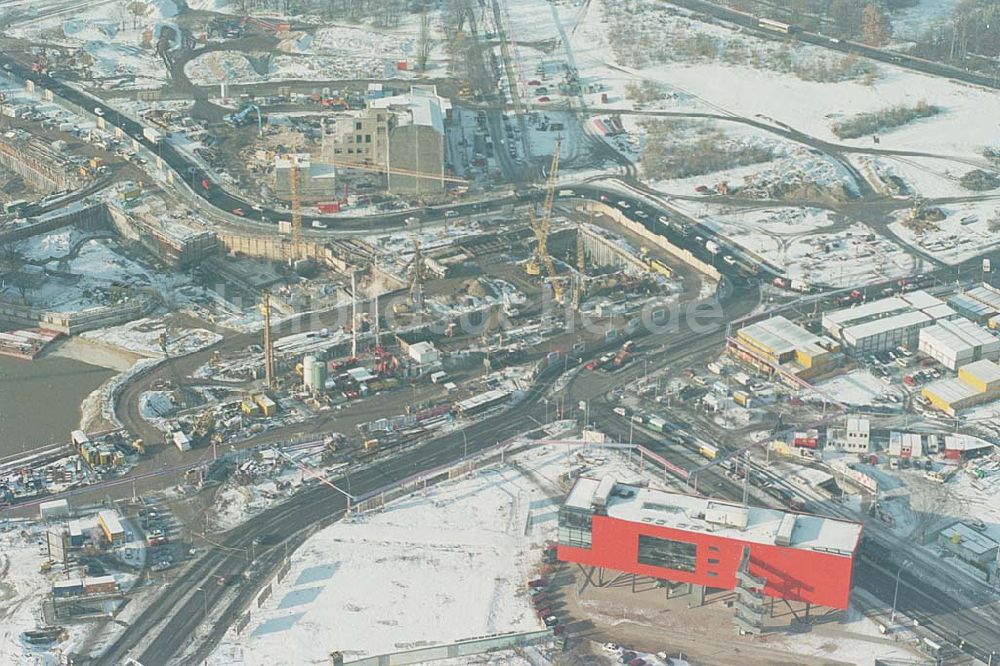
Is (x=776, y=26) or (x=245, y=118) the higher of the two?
(x=776, y=26)

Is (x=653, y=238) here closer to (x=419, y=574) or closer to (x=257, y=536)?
(x=419, y=574)

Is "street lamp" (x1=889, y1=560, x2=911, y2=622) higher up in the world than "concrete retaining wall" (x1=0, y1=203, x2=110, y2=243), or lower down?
lower down

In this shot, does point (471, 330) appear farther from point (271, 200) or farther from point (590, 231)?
point (271, 200)

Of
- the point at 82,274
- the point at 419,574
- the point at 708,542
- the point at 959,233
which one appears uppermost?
the point at 959,233

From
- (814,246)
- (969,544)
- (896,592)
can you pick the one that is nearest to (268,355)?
(896,592)

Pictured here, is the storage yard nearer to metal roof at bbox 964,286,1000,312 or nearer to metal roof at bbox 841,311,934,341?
metal roof at bbox 964,286,1000,312

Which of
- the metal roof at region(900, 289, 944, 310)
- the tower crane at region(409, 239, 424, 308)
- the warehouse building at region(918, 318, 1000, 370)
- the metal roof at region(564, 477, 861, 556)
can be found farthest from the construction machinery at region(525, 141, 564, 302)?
the metal roof at region(564, 477, 861, 556)
